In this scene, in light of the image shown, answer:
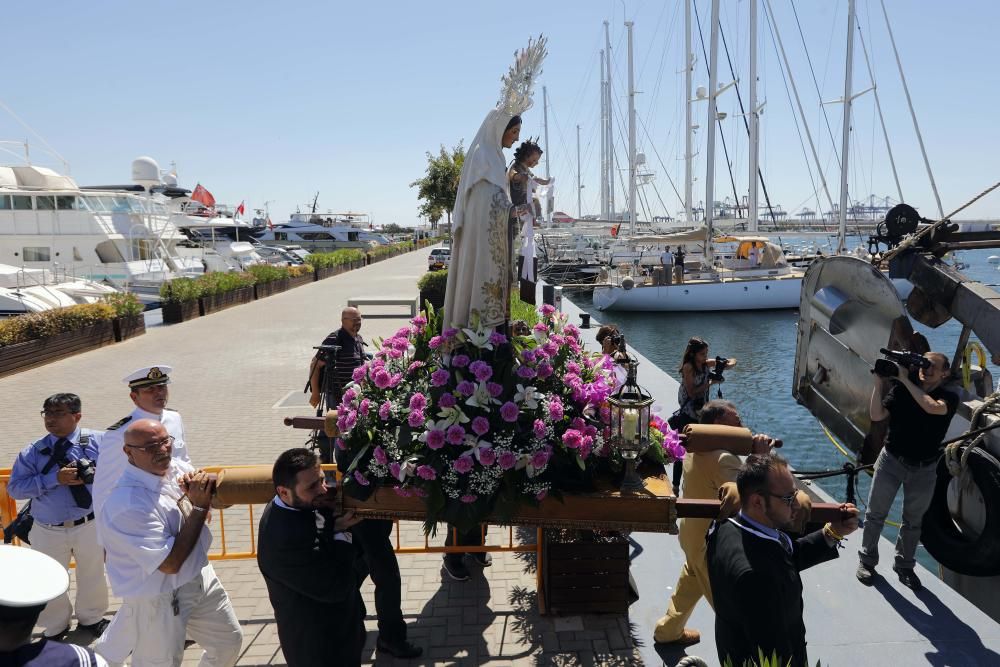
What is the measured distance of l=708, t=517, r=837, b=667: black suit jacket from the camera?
2451 mm

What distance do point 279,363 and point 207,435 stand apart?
5248mm

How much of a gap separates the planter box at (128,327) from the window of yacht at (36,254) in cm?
1401

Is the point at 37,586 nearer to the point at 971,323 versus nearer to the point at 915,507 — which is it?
the point at 915,507

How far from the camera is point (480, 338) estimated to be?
11.0 feet

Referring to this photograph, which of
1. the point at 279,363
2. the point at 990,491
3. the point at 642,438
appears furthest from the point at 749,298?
the point at 642,438

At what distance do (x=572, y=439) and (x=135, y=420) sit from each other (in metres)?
2.31

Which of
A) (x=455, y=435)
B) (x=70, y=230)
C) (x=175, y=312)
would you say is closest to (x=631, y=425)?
(x=455, y=435)

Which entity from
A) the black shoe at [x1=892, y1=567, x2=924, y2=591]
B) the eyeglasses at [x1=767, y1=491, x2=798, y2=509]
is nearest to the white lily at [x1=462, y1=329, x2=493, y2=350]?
the eyeglasses at [x1=767, y1=491, x2=798, y2=509]

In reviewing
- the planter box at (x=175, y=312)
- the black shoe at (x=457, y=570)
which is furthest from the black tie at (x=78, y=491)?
the planter box at (x=175, y=312)

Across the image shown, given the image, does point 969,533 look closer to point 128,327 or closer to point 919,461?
point 919,461

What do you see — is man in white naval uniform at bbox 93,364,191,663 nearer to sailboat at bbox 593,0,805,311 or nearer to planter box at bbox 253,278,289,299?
planter box at bbox 253,278,289,299

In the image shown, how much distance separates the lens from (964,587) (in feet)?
17.4

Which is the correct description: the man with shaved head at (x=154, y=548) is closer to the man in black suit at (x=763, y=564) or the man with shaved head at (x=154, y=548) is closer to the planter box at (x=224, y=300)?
the man in black suit at (x=763, y=564)

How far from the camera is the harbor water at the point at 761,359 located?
10.8 m
